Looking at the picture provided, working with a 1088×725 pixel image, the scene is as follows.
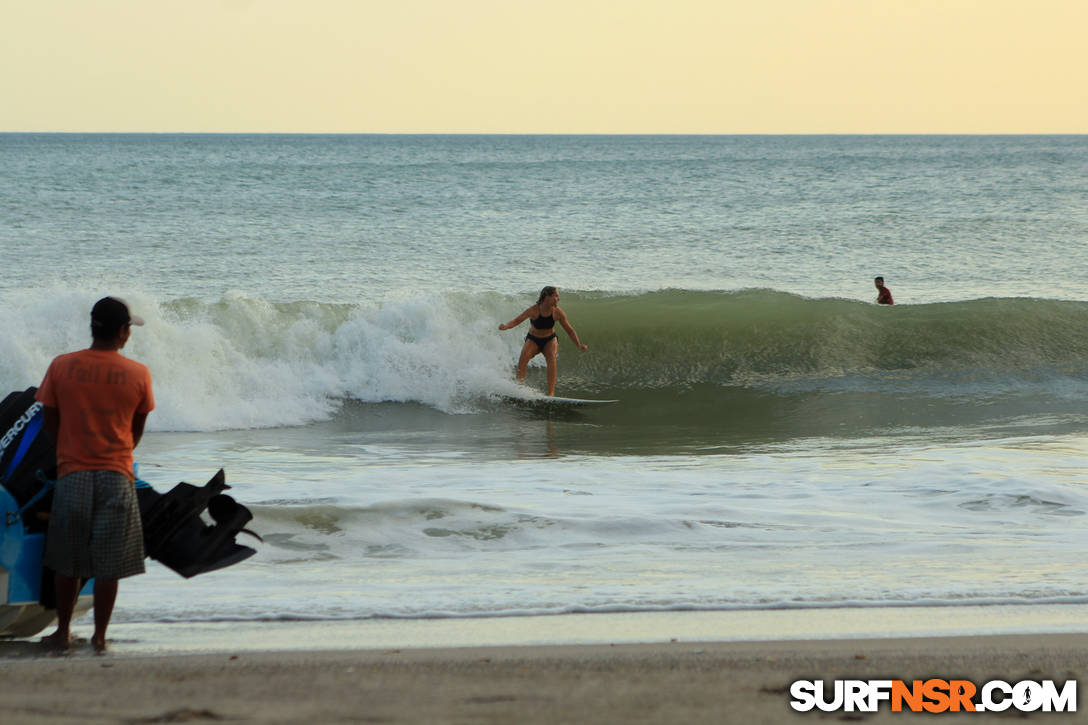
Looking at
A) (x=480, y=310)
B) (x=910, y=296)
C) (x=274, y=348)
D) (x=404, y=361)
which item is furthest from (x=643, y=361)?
(x=910, y=296)

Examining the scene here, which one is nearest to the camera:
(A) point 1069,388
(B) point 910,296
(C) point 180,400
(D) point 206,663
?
(D) point 206,663

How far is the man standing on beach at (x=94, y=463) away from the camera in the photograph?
394 cm

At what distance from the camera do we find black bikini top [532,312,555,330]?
13.4 metres

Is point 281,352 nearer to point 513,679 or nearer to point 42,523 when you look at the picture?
point 42,523

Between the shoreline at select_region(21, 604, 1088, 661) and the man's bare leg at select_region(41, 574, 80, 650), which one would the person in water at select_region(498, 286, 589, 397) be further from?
the man's bare leg at select_region(41, 574, 80, 650)

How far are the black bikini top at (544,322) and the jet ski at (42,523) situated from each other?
369 inches

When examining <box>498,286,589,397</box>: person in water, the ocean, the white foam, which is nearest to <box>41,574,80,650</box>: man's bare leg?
the ocean

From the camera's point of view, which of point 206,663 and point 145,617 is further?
point 145,617

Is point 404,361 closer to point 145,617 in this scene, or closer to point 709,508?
point 709,508

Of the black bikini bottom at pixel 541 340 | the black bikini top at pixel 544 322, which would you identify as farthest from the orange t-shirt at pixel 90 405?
the black bikini bottom at pixel 541 340

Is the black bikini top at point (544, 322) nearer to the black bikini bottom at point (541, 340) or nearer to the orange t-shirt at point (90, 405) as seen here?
the black bikini bottom at point (541, 340)

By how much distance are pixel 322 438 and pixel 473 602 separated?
6492 millimetres

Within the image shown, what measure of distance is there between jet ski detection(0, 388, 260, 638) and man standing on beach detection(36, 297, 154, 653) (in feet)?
0.29

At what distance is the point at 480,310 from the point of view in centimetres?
1641
